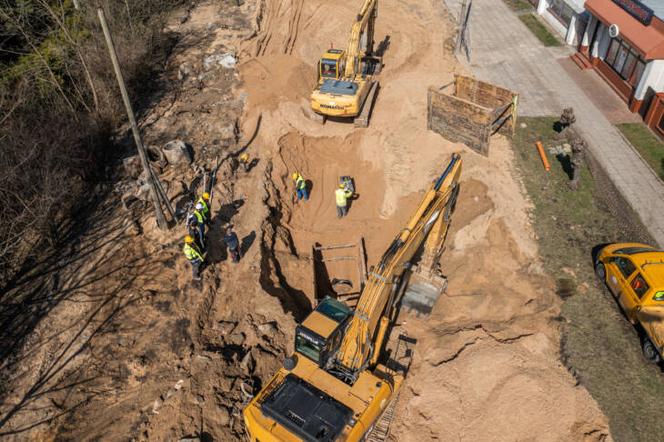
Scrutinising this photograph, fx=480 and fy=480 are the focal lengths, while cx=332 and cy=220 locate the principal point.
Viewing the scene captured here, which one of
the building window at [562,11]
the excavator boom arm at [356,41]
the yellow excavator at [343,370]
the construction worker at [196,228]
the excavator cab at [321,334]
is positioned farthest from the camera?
the building window at [562,11]

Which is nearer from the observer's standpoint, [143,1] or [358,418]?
[358,418]

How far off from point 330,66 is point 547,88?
11.1m

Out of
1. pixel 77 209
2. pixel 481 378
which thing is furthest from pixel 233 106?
pixel 481 378

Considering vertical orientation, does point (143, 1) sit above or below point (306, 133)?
above

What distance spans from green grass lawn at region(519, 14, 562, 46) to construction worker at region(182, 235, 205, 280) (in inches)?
936

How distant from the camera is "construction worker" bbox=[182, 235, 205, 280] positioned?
45.4ft

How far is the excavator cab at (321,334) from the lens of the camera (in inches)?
418

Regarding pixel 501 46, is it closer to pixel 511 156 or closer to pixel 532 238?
pixel 511 156

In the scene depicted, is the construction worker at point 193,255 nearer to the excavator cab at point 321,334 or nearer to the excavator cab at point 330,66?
the excavator cab at point 321,334

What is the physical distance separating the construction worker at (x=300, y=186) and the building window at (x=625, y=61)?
16.2 meters

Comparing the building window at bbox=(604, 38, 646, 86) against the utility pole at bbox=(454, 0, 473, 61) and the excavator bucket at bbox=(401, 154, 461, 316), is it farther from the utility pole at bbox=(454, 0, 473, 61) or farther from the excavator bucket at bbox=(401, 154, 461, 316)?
the excavator bucket at bbox=(401, 154, 461, 316)

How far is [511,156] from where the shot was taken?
62.7 feet

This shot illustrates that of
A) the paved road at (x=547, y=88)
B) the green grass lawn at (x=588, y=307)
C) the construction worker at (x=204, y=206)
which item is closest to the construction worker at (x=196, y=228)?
the construction worker at (x=204, y=206)

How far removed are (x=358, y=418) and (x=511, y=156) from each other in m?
13.1
